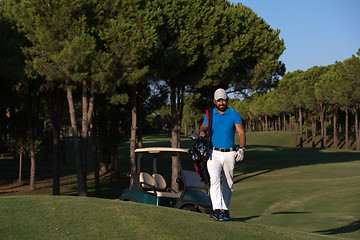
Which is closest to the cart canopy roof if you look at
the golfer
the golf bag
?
the golf bag

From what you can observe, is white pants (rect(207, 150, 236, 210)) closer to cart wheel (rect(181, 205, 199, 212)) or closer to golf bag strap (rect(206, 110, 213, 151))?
golf bag strap (rect(206, 110, 213, 151))

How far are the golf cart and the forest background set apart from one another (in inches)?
184

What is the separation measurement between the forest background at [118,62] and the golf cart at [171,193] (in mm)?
4672

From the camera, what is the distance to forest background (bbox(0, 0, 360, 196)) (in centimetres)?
2183

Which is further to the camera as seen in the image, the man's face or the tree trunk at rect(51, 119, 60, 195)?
the tree trunk at rect(51, 119, 60, 195)

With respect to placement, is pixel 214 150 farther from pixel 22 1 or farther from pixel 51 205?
pixel 22 1

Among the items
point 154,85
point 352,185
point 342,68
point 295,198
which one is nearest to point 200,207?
point 295,198

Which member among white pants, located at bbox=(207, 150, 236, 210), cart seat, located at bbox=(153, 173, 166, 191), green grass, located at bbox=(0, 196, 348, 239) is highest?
white pants, located at bbox=(207, 150, 236, 210)

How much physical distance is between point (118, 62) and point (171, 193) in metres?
14.4

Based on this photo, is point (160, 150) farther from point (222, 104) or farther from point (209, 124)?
point (222, 104)

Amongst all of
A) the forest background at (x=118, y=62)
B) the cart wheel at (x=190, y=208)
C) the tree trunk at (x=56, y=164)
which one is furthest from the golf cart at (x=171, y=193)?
the tree trunk at (x=56, y=164)

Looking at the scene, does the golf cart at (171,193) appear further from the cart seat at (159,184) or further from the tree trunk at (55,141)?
the tree trunk at (55,141)

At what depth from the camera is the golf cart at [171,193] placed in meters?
9.52

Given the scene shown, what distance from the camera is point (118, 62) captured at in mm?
23438
